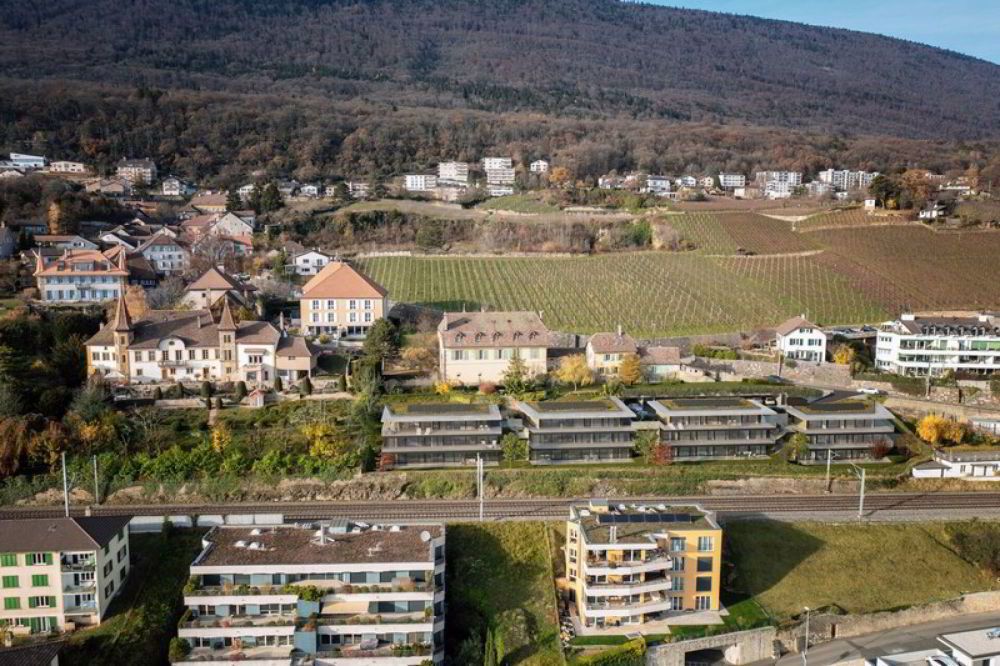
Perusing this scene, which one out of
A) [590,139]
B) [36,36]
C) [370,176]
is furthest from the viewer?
[36,36]

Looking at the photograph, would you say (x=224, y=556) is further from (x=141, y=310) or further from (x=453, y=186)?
(x=453, y=186)

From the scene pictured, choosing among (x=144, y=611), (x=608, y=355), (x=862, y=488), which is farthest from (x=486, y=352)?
(x=144, y=611)

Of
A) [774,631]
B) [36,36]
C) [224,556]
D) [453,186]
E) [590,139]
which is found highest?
[36,36]

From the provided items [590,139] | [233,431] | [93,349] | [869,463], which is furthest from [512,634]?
[590,139]

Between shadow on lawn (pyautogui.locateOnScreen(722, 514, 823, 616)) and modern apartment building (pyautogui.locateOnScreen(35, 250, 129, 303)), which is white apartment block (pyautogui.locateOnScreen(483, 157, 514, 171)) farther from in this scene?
shadow on lawn (pyautogui.locateOnScreen(722, 514, 823, 616))

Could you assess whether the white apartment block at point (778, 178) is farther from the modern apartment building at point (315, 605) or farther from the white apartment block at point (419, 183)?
the modern apartment building at point (315, 605)

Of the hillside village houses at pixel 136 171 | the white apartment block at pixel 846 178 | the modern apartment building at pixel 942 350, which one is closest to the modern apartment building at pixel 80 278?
the hillside village houses at pixel 136 171

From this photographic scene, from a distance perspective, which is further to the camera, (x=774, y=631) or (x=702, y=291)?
(x=702, y=291)

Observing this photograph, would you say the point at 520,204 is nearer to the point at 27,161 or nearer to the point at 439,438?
the point at 439,438
